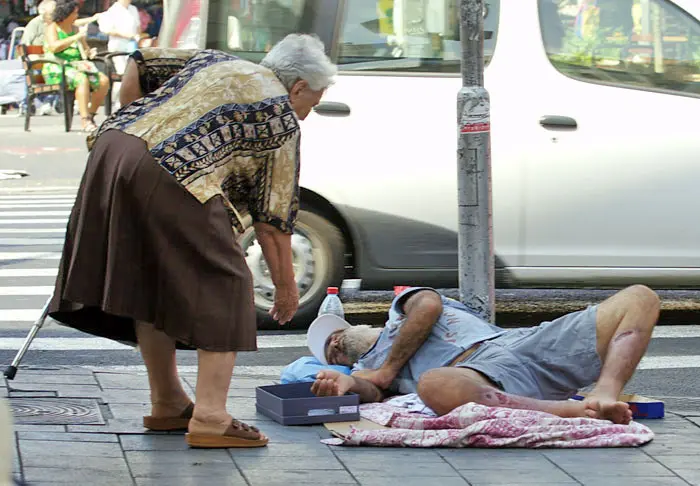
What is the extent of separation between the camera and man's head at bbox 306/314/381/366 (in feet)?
19.2

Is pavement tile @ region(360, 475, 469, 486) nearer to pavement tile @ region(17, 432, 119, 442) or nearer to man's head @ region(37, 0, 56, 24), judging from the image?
pavement tile @ region(17, 432, 119, 442)

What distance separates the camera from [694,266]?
783 centimetres

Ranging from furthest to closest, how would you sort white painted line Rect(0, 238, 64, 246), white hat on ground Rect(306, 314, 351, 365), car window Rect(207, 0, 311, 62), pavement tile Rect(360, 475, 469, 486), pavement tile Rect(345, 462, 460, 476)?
white painted line Rect(0, 238, 64, 246)
car window Rect(207, 0, 311, 62)
white hat on ground Rect(306, 314, 351, 365)
pavement tile Rect(345, 462, 460, 476)
pavement tile Rect(360, 475, 469, 486)

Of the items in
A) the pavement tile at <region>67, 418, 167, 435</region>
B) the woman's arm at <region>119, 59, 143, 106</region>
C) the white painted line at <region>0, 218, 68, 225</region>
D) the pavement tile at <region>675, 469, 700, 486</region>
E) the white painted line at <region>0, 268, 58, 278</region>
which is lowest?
the white painted line at <region>0, 218, 68, 225</region>

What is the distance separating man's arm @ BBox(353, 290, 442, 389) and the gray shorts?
23 centimetres

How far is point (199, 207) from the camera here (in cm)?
461

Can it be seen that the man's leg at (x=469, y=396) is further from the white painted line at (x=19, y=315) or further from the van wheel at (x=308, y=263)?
the white painted line at (x=19, y=315)

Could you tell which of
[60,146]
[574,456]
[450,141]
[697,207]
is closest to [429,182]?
[450,141]

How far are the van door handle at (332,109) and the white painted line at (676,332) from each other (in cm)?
218

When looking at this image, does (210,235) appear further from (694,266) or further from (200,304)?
(694,266)

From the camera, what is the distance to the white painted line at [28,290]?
9344 mm

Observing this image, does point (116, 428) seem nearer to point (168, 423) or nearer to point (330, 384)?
point (168, 423)

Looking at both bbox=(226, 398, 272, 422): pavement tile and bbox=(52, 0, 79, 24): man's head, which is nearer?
bbox=(226, 398, 272, 422): pavement tile

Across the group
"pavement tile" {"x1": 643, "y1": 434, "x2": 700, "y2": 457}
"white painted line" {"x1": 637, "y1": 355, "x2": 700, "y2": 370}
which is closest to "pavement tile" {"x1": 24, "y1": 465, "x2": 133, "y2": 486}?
"pavement tile" {"x1": 643, "y1": 434, "x2": 700, "y2": 457}
